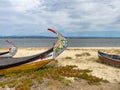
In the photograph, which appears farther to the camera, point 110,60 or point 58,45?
point 110,60

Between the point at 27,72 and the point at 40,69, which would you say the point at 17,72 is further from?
the point at 40,69

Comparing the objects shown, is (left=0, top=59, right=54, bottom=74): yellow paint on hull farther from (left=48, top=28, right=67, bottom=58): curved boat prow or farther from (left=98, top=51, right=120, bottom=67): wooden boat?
(left=98, top=51, right=120, bottom=67): wooden boat

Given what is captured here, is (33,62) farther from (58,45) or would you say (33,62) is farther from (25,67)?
(58,45)

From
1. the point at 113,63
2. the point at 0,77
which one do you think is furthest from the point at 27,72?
the point at 113,63

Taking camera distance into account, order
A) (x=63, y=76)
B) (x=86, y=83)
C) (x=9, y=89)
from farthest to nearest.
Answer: (x=63, y=76)
(x=86, y=83)
(x=9, y=89)

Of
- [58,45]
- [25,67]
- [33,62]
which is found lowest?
[25,67]

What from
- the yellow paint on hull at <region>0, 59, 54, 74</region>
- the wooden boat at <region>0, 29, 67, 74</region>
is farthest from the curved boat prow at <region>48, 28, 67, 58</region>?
the yellow paint on hull at <region>0, 59, 54, 74</region>

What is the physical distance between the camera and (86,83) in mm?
15055

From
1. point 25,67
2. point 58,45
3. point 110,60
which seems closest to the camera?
point 25,67

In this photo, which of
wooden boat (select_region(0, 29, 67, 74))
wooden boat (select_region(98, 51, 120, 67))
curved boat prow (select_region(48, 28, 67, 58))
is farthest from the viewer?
wooden boat (select_region(98, 51, 120, 67))

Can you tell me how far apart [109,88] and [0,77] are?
8.20 metres

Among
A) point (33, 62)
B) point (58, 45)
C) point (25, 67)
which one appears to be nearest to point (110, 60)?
point (58, 45)

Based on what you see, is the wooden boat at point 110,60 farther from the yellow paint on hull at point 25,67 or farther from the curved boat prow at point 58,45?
the yellow paint on hull at point 25,67

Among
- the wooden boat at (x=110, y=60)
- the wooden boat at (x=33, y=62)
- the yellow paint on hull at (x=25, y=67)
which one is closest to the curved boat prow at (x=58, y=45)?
the wooden boat at (x=33, y=62)
